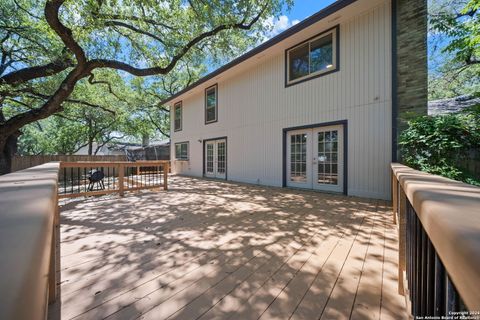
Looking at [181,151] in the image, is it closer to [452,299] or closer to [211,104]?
[211,104]

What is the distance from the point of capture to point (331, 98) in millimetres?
6105

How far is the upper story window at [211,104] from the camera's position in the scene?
10273 millimetres

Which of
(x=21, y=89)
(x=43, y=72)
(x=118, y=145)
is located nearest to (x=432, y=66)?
(x=43, y=72)

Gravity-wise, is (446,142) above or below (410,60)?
below

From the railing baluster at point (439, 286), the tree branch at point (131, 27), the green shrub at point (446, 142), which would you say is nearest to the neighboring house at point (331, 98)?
the green shrub at point (446, 142)

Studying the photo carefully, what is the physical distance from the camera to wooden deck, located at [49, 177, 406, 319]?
1641mm

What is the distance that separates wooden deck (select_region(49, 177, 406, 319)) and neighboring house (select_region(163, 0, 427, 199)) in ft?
6.43

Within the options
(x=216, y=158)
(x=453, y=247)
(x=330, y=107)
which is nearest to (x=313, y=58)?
(x=330, y=107)

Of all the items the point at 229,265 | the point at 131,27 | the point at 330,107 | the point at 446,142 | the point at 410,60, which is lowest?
the point at 229,265

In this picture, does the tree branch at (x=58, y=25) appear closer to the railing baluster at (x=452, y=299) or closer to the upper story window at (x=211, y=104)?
the upper story window at (x=211, y=104)

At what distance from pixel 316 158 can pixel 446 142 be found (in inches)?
115

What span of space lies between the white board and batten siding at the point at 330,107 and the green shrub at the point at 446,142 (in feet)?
3.16

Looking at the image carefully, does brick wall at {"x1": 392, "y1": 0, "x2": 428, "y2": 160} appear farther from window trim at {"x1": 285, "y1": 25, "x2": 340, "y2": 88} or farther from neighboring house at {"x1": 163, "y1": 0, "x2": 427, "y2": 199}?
Result: window trim at {"x1": 285, "y1": 25, "x2": 340, "y2": 88}

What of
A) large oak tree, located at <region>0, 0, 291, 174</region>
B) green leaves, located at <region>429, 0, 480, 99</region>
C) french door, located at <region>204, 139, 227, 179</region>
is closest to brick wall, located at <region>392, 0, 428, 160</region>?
green leaves, located at <region>429, 0, 480, 99</region>
